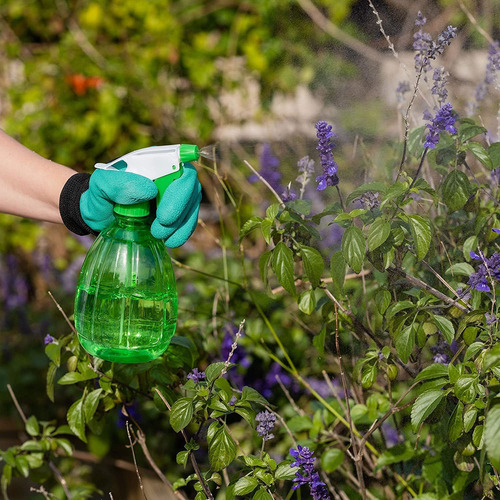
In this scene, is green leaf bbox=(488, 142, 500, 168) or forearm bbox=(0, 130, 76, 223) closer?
green leaf bbox=(488, 142, 500, 168)

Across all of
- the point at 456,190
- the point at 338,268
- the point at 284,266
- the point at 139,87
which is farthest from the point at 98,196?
the point at 139,87

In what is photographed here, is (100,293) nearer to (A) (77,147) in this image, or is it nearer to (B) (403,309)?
(B) (403,309)

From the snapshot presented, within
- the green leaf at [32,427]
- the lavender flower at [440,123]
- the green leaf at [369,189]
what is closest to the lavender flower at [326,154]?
the green leaf at [369,189]

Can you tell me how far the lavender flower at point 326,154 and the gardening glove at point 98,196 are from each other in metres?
0.33

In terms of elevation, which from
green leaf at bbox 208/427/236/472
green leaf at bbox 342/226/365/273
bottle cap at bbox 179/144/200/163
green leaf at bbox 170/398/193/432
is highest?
bottle cap at bbox 179/144/200/163

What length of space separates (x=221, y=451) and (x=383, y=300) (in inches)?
17.1

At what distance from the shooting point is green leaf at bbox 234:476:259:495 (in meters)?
1.38

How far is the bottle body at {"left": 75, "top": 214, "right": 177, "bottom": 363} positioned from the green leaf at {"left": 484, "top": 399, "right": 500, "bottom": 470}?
2.43ft

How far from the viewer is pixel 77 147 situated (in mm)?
4820

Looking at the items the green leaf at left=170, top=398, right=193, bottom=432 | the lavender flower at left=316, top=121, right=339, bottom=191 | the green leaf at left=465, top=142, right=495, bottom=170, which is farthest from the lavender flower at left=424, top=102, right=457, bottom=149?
the green leaf at left=170, top=398, right=193, bottom=432

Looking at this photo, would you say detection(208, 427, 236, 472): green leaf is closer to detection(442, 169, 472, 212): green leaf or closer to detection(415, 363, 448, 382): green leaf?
detection(415, 363, 448, 382): green leaf

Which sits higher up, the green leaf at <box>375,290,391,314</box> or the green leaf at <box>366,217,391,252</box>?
the green leaf at <box>366,217,391,252</box>

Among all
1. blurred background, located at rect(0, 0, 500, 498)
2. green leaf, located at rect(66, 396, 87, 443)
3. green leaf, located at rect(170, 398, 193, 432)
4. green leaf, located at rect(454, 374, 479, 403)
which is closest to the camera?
green leaf, located at rect(454, 374, 479, 403)

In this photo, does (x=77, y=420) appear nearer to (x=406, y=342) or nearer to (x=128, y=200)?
(x=128, y=200)
